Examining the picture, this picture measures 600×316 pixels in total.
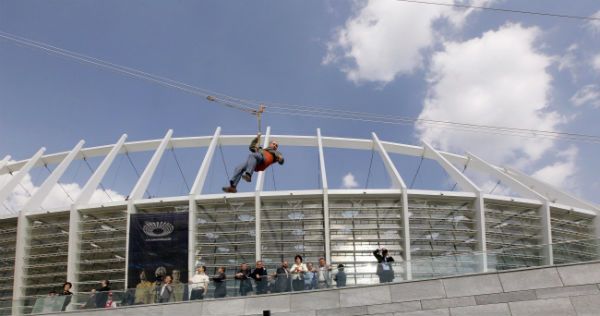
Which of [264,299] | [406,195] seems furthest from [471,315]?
[406,195]

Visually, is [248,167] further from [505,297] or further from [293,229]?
[293,229]

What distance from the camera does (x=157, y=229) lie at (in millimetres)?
32125

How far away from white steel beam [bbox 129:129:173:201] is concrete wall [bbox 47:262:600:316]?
18.0 meters

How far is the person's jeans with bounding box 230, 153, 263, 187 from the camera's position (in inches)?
700

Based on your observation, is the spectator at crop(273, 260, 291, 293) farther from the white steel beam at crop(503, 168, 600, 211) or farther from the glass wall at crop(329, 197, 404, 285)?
the white steel beam at crop(503, 168, 600, 211)

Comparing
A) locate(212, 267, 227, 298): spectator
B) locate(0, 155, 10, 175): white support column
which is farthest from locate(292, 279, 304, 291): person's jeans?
locate(0, 155, 10, 175): white support column

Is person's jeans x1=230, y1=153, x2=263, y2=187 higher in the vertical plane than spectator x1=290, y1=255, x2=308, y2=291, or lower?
higher

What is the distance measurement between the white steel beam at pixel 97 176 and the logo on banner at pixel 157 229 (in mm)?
4942

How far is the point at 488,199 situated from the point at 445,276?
19.4m

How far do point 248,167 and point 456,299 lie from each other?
6.97 meters

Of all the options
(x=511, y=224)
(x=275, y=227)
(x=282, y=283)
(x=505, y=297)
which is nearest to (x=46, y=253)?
(x=275, y=227)

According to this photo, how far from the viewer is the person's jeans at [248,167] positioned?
17781 mm

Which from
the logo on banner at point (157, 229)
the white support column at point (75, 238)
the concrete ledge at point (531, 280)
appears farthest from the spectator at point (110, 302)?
the white support column at point (75, 238)

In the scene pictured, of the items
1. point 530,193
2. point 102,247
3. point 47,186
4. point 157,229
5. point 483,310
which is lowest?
point 483,310
